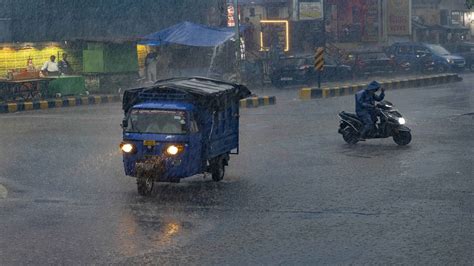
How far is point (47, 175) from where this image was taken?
1609 centimetres

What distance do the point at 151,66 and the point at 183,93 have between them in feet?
73.6

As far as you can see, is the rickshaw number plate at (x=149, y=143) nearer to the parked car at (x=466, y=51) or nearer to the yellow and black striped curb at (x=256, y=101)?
the yellow and black striped curb at (x=256, y=101)

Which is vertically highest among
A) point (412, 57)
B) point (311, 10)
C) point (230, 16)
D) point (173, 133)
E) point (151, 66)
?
point (311, 10)

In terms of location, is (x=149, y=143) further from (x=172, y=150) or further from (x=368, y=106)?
(x=368, y=106)

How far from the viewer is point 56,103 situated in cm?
3081

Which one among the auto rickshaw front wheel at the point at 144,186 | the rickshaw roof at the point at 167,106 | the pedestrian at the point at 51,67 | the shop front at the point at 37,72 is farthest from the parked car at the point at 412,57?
the auto rickshaw front wheel at the point at 144,186

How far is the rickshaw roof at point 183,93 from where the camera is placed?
14.7m

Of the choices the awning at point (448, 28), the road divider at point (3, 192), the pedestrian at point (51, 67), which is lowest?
the road divider at point (3, 192)

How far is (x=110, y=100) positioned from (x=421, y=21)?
2985 centimetres

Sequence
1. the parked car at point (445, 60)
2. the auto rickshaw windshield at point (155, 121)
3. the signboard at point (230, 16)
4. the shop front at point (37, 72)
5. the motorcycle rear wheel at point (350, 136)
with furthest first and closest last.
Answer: the parked car at point (445, 60) < the signboard at point (230, 16) < the shop front at point (37, 72) < the motorcycle rear wheel at point (350, 136) < the auto rickshaw windshield at point (155, 121)

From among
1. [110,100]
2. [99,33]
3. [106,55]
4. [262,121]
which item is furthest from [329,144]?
[99,33]

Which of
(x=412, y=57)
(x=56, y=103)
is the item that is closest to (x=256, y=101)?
(x=56, y=103)

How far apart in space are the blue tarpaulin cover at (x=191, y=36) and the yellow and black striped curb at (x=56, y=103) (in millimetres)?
4272

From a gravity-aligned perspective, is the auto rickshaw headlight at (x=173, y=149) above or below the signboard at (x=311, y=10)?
below
